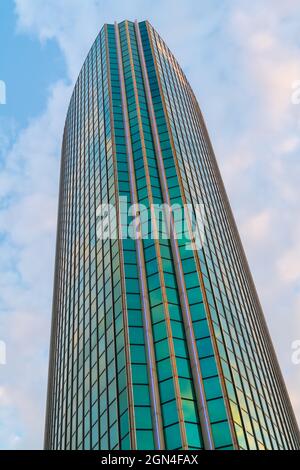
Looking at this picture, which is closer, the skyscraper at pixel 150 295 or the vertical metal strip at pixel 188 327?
the vertical metal strip at pixel 188 327

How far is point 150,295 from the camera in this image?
6066 cm

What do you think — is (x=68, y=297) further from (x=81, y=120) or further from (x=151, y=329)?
(x=81, y=120)

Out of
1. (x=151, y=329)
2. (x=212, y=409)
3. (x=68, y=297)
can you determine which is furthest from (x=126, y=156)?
(x=212, y=409)

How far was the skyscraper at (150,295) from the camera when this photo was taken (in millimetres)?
50938

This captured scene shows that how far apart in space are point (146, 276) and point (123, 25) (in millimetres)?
76030

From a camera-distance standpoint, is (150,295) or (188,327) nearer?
(188,327)

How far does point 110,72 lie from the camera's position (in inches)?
4003

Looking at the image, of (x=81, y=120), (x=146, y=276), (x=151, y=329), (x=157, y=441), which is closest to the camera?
(x=157, y=441)

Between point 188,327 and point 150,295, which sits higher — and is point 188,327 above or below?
below

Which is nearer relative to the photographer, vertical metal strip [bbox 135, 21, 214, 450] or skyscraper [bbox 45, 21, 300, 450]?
vertical metal strip [bbox 135, 21, 214, 450]

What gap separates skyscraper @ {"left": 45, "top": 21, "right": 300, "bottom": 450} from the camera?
50938mm
